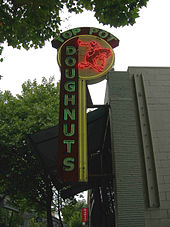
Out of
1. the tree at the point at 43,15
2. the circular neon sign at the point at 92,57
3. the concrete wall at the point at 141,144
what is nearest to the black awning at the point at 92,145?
the concrete wall at the point at 141,144

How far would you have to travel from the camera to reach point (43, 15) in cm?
690

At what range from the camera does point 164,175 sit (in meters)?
6.02

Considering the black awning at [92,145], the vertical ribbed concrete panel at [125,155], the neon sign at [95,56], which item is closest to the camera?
the vertical ribbed concrete panel at [125,155]

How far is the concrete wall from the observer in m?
5.45

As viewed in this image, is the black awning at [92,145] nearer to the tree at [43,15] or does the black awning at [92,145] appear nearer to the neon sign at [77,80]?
the neon sign at [77,80]

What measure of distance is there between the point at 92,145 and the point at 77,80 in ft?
11.3

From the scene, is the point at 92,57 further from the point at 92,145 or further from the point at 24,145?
the point at 24,145

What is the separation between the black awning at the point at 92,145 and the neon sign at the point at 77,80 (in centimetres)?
54

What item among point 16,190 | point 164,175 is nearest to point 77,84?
point 164,175

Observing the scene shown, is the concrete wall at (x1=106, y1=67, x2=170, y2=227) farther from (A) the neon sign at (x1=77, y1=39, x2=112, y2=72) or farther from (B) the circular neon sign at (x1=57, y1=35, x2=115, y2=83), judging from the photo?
(A) the neon sign at (x1=77, y1=39, x2=112, y2=72)

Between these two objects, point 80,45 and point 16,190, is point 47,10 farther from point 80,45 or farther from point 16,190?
point 16,190

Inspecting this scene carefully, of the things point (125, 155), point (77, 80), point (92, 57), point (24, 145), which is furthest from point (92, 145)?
point (24, 145)

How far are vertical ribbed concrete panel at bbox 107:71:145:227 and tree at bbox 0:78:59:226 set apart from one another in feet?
23.1

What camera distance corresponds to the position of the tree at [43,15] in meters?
6.60
